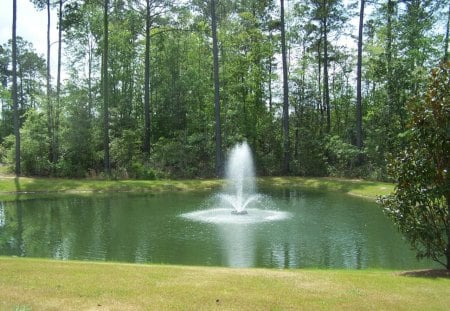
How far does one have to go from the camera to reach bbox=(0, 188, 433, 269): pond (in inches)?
479

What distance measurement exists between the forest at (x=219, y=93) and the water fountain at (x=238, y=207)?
2.35 metres

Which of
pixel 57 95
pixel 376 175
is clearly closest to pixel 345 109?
pixel 376 175

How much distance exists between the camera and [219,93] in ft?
116

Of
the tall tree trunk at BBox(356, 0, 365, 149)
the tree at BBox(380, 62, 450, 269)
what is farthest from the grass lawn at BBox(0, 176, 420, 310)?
the tall tree trunk at BBox(356, 0, 365, 149)

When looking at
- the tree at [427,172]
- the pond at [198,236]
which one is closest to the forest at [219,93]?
the pond at [198,236]

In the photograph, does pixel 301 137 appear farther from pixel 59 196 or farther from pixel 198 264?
pixel 198 264

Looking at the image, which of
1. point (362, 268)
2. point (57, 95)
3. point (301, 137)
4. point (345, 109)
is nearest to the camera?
point (362, 268)

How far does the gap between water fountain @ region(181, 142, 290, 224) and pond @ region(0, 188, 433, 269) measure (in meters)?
0.52

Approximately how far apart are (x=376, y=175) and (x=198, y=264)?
770 inches

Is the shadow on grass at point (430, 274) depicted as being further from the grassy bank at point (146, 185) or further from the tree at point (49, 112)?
the tree at point (49, 112)

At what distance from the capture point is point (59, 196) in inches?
934

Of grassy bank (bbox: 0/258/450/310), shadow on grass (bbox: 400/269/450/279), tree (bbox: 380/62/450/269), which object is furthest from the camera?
tree (bbox: 380/62/450/269)

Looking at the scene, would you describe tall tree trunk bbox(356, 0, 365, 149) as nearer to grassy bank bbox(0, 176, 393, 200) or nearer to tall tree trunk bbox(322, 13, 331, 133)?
grassy bank bbox(0, 176, 393, 200)

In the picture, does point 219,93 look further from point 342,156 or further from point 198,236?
point 198,236
